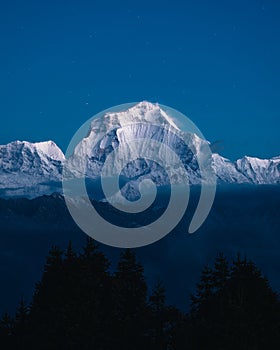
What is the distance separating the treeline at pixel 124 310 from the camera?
35741 millimetres

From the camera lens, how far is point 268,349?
34375 millimetres

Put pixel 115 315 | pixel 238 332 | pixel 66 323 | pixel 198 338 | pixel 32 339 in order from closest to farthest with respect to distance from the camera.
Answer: pixel 238 332
pixel 198 338
pixel 66 323
pixel 32 339
pixel 115 315

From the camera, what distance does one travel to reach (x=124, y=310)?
43.1 meters

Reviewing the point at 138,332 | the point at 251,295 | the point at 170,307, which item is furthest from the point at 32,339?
the point at 251,295

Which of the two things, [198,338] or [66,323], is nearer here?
[198,338]

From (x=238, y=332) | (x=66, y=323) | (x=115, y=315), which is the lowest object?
(x=238, y=332)

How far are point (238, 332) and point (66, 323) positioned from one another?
12142mm

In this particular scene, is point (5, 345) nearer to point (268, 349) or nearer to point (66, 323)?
point (66, 323)

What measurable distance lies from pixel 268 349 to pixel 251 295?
589cm

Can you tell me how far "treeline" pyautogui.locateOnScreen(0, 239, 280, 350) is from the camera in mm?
35741

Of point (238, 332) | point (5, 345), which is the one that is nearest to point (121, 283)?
point (5, 345)

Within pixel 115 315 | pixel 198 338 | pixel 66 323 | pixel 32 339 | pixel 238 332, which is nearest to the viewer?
pixel 238 332

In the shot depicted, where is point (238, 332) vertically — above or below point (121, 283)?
below

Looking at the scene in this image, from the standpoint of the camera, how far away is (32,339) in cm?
3956
